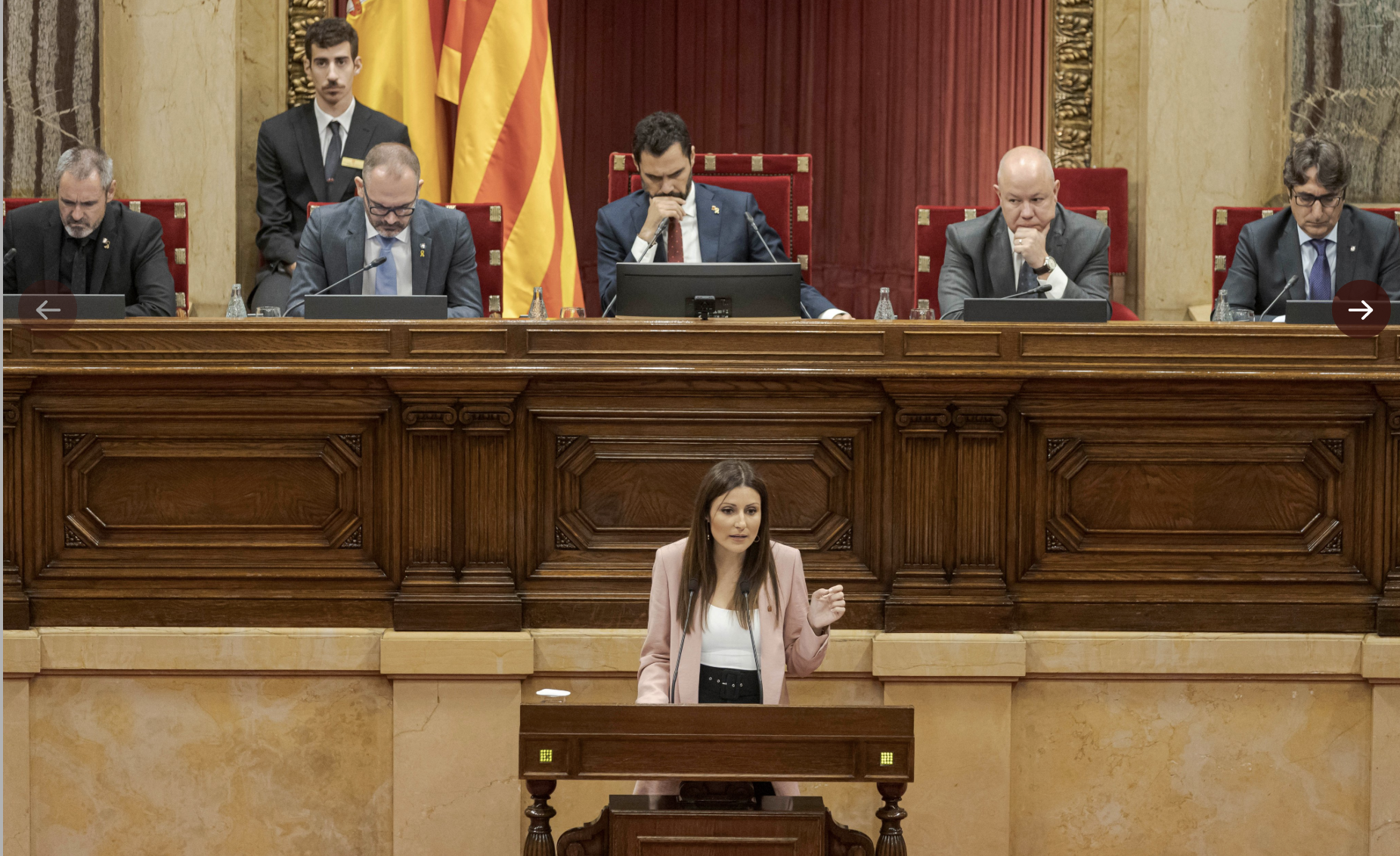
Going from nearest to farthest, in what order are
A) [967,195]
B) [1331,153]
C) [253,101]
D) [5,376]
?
1. [5,376]
2. [1331,153]
3. [253,101]
4. [967,195]

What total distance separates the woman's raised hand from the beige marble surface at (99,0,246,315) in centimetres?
317

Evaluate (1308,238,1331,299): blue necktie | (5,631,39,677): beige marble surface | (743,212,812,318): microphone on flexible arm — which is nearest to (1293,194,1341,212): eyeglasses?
(1308,238,1331,299): blue necktie

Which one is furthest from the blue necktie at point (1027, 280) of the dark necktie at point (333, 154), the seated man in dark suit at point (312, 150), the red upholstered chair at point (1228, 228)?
the dark necktie at point (333, 154)

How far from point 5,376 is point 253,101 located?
246cm

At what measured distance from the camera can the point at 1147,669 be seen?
3047 millimetres

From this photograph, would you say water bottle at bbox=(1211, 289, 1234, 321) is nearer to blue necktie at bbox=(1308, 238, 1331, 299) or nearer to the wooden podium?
blue necktie at bbox=(1308, 238, 1331, 299)

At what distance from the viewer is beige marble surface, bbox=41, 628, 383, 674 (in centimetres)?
304

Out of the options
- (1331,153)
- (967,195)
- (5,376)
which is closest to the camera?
(5,376)

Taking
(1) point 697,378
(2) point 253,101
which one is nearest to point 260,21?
(2) point 253,101

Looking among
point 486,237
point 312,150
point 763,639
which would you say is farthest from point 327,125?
point 763,639

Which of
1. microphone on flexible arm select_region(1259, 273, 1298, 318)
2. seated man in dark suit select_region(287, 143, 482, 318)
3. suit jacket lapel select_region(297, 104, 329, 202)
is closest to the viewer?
microphone on flexible arm select_region(1259, 273, 1298, 318)

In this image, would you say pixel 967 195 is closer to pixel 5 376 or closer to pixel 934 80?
pixel 934 80

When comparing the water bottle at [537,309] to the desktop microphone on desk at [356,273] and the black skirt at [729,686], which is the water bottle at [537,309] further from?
the black skirt at [729,686]

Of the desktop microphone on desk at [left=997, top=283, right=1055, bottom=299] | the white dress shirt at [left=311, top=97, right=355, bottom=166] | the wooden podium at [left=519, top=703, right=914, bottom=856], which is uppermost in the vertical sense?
the white dress shirt at [left=311, top=97, right=355, bottom=166]
